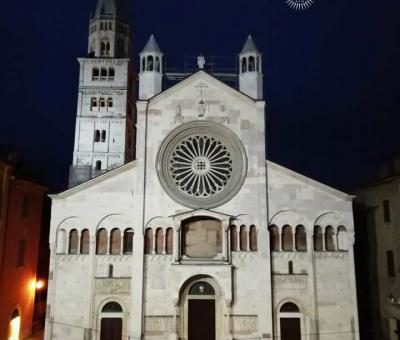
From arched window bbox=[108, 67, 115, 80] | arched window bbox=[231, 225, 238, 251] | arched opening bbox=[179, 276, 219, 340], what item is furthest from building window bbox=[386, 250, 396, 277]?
arched window bbox=[108, 67, 115, 80]

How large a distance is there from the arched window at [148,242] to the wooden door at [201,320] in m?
3.48

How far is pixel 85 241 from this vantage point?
65.8ft

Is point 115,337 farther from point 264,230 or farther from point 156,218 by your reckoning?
point 264,230

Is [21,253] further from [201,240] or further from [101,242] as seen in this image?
[201,240]

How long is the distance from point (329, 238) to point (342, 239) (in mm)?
690

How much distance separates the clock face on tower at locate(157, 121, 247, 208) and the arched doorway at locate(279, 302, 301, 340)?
669cm

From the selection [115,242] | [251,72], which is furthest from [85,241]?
[251,72]

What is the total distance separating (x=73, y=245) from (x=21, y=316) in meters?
6.88

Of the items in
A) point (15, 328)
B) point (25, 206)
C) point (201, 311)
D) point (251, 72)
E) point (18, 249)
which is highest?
point (251, 72)

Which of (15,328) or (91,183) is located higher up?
(91,183)

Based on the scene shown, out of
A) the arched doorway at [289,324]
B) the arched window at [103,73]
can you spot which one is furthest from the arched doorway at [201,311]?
the arched window at [103,73]

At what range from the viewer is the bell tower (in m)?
37.0

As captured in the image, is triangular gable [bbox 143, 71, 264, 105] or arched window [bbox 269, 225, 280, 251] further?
triangular gable [bbox 143, 71, 264, 105]

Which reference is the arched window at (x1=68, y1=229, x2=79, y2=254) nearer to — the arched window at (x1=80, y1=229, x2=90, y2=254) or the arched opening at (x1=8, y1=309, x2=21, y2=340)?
the arched window at (x1=80, y1=229, x2=90, y2=254)
